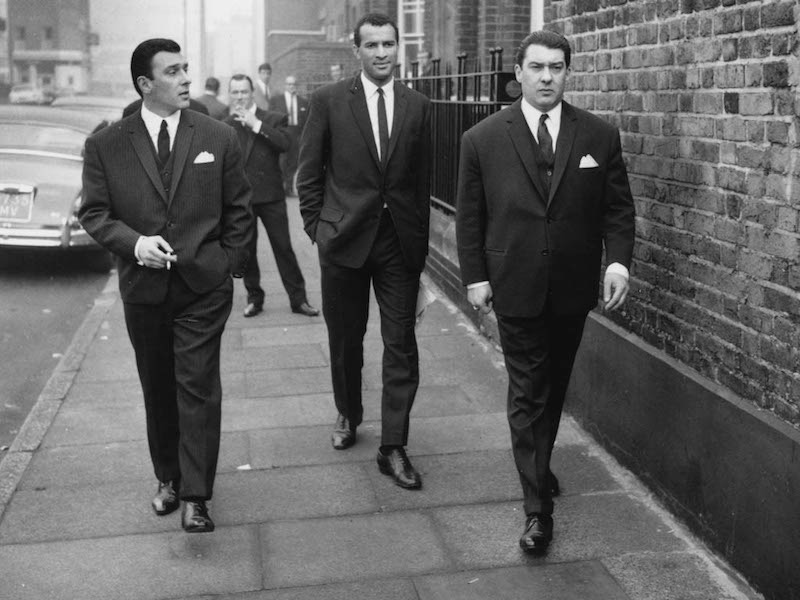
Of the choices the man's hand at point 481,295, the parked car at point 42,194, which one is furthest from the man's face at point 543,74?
the parked car at point 42,194

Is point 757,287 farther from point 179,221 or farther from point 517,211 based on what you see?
point 179,221

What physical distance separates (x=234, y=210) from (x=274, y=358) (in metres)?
3.51

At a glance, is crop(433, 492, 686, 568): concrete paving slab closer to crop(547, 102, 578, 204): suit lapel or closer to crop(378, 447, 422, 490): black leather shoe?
crop(378, 447, 422, 490): black leather shoe

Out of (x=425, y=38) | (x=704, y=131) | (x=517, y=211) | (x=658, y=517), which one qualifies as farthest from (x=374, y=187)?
(x=425, y=38)

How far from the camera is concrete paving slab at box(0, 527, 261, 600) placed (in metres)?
4.53

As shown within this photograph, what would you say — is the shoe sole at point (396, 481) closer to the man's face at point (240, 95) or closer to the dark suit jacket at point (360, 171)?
the dark suit jacket at point (360, 171)

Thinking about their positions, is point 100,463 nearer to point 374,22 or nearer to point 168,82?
point 168,82

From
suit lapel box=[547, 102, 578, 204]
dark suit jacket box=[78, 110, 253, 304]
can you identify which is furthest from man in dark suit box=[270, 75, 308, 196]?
suit lapel box=[547, 102, 578, 204]

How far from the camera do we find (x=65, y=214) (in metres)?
12.3

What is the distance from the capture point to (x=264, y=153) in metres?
9.88

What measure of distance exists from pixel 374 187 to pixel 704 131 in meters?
1.60

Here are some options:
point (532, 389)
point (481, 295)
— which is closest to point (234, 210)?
point (481, 295)

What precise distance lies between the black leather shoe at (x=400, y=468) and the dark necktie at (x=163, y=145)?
5.79ft

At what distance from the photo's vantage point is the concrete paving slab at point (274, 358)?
8.28 metres
